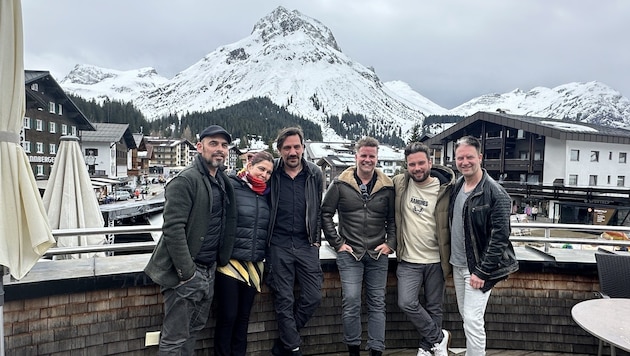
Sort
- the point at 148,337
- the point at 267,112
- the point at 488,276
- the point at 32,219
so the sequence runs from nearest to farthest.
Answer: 1. the point at 32,219
2. the point at 488,276
3. the point at 148,337
4. the point at 267,112

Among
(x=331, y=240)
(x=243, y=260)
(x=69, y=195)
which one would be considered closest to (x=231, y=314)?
(x=243, y=260)

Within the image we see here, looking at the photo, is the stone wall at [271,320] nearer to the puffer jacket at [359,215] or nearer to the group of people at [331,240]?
the group of people at [331,240]

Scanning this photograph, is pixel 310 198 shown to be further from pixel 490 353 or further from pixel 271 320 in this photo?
pixel 490 353

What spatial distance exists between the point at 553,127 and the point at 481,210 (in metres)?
27.9

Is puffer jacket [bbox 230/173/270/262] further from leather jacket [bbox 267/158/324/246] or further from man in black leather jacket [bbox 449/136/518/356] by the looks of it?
man in black leather jacket [bbox 449/136/518/356]

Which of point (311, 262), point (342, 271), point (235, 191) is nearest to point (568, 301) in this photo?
point (342, 271)

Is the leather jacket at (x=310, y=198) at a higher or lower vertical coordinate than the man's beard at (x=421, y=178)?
lower

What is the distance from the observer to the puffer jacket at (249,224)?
118 inches

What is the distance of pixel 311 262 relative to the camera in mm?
3180

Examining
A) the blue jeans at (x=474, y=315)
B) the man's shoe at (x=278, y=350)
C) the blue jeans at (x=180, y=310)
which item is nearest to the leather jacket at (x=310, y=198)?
the blue jeans at (x=180, y=310)

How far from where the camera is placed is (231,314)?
9.95ft

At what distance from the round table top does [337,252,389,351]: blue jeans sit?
1.42m

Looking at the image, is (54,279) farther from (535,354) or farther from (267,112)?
(267,112)

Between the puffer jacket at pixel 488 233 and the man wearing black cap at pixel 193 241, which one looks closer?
the man wearing black cap at pixel 193 241
